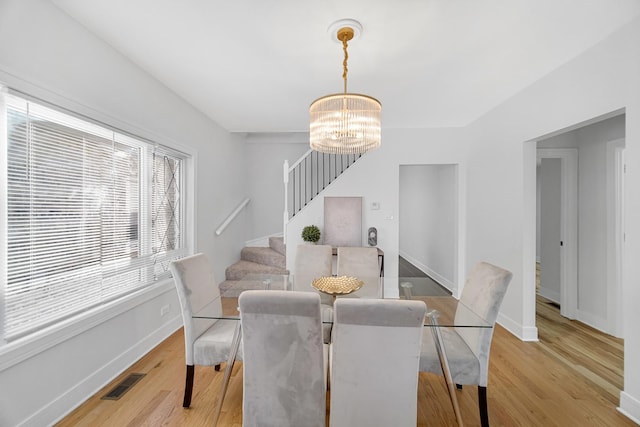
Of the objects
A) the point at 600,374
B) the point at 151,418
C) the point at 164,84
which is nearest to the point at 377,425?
the point at 151,418

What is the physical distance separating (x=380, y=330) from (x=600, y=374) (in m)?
2.44

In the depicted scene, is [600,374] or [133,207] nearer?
[600,374]

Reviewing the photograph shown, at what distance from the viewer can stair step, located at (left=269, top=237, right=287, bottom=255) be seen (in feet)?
15.3

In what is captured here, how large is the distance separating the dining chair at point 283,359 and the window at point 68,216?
1.38 m

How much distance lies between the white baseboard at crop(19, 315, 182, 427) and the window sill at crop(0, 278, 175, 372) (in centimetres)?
36

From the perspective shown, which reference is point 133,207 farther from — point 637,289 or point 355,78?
point 637,289

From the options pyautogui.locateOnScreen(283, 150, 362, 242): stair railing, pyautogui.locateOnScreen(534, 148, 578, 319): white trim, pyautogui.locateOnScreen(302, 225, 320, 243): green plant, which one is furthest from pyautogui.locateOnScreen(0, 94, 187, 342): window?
pyautogui.locateOnScreen(534, 148, 578, 319): white trim

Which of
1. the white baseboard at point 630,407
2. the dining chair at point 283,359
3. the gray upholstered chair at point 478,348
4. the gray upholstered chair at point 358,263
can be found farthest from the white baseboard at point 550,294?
the dining chair at point 283,359

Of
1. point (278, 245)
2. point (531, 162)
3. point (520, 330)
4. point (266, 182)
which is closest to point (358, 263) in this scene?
point (520, 330)

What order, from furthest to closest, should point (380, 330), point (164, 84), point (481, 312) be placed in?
1. point (164, 84)
2. point (481, 312)
3. point (380, 330)

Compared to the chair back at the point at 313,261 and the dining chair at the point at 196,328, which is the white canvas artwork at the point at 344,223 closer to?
the chair back at the point at 313,261

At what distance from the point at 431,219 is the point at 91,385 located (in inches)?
212

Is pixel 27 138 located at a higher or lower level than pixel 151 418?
higher

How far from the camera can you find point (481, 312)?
1703 millimetres
